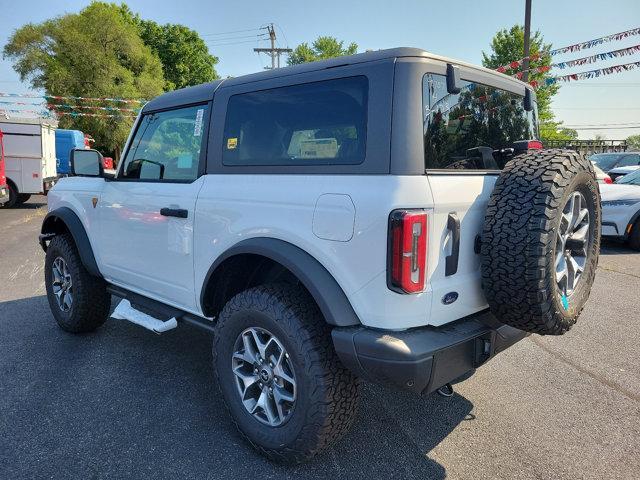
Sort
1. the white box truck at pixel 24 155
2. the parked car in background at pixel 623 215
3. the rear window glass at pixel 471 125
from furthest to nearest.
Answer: the white box truck at pixel 24 155 → the parked car in background at pixel 623 215 → the rear window glass at pixel 471 125

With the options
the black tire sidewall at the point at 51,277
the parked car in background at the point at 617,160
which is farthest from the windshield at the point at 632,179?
the black tire sidewall at the point at 51,277

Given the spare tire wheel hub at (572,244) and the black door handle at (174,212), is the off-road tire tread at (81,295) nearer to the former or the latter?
the black door handle at (174,212)

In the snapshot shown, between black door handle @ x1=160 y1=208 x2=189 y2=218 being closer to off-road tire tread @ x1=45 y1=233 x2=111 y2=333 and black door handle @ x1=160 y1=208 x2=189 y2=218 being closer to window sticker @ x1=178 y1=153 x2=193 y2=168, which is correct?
window sticker @ x1=178 y1=153 x2=193 y2=168

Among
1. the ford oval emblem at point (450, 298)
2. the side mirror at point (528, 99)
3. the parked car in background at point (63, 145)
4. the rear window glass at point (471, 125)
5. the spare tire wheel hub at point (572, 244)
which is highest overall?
the parked car in background at point (63, 145)

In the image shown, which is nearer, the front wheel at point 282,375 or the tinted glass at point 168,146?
the front wheel at point 282,375

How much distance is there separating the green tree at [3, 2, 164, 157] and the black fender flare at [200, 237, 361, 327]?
3005 cm

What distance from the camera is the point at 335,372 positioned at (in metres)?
2.18

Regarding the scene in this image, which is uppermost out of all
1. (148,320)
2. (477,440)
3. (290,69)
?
(290,69)

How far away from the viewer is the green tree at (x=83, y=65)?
2956 cm

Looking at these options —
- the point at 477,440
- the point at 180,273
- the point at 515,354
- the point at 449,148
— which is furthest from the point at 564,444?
the point at 180,273

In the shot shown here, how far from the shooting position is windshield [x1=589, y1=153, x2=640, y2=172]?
15.0 meters

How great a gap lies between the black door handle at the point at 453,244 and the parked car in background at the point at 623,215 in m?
7.21

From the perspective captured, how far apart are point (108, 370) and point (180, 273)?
3.60 feet

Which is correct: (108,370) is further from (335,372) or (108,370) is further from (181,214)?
(335,372)
